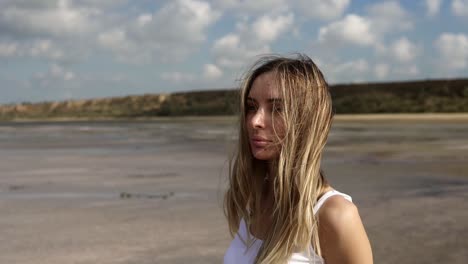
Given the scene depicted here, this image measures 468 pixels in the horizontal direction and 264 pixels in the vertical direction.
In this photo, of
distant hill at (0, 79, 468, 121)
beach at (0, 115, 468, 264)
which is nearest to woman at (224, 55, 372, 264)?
beach at (0, 115, 468, 264)

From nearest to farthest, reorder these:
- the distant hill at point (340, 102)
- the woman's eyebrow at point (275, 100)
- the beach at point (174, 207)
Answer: the woman's eyebrow at point (275, 100)
the beach at point (174, 207)
the distant hill at point (340, 102)

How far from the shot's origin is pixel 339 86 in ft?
232

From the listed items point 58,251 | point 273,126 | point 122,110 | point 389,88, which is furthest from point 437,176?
point 122,110

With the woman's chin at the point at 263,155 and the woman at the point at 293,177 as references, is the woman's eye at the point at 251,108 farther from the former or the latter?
the woman's chin at the point at 263,155

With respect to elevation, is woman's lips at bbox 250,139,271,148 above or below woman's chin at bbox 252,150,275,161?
above

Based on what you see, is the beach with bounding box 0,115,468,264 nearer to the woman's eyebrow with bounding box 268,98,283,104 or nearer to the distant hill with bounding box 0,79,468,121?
the woman's eyebrow with bounding box 268,98,283,104

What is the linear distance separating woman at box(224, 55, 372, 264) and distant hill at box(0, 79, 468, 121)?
32648mm

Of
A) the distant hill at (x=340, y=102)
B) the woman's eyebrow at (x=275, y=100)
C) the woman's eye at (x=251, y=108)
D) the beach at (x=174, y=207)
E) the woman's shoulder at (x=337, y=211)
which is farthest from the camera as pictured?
the distant hill at (x=340, y=102)

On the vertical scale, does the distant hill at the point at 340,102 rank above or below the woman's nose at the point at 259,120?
below

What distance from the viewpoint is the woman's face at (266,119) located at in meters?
1.95

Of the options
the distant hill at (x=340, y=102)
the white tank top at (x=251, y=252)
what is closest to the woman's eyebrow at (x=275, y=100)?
the white tank top at (x=251, y=252)

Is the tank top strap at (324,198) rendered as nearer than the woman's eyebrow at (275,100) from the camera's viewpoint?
Yes

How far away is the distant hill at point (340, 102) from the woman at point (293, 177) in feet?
107

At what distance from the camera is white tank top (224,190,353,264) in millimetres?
1843
